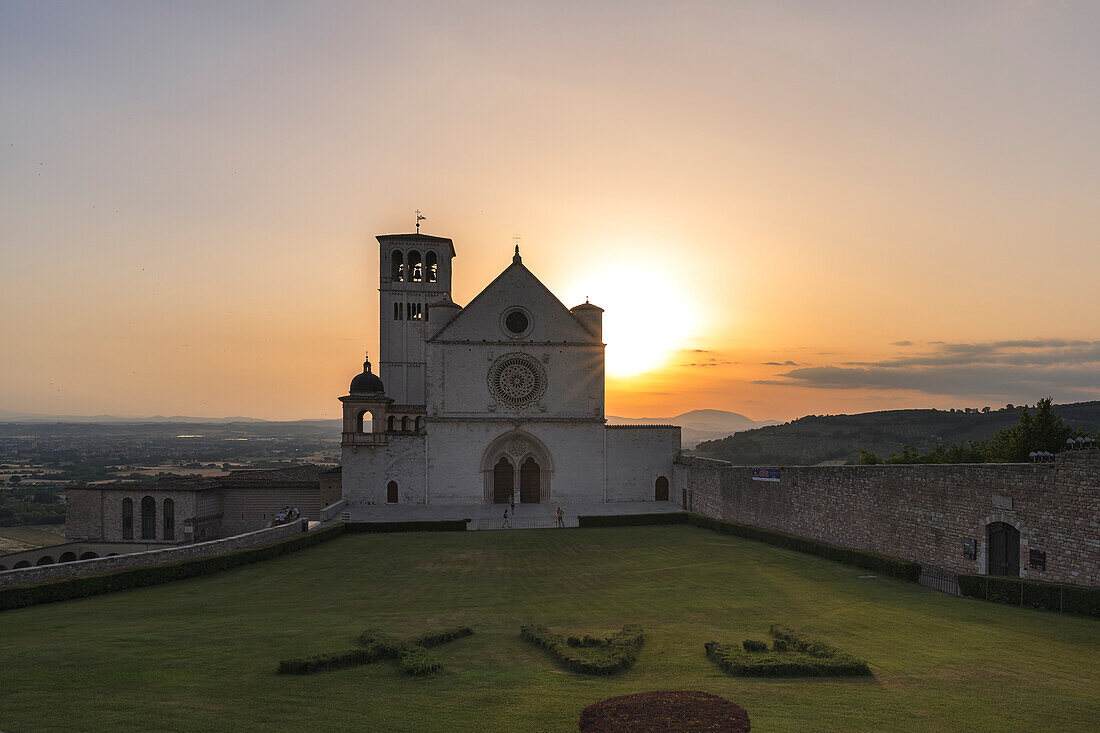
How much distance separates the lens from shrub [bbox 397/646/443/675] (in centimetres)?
1165

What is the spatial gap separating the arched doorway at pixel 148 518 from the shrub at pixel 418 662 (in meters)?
38.9

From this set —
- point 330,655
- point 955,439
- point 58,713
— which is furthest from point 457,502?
point 955,439

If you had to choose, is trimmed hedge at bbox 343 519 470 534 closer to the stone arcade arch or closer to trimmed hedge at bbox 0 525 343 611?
trimmed hedge at bbox 0 525 343 611

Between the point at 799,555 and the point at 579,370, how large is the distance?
903 inches

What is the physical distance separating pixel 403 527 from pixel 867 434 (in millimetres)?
131010

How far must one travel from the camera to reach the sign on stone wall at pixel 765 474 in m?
32.2

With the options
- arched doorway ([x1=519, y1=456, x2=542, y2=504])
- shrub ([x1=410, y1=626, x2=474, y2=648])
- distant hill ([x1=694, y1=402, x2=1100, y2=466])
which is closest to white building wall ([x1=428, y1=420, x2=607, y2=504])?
arched doorway ([x1=519, y1=456, x2=542, y2=504])

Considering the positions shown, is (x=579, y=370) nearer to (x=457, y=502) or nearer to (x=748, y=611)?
(x=457, y=502)

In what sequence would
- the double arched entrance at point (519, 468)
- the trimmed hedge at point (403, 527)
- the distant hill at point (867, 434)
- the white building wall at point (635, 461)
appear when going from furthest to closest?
the distant hill at point (867, 434) < the white building wall at point (635, 461) < the double arched entrance at point (519, 468) < the trimmed hedge at point (403, 527)

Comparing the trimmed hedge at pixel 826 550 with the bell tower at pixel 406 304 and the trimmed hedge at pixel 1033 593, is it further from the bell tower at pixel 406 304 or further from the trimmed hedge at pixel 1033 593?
the bell tower at pixel 406 304

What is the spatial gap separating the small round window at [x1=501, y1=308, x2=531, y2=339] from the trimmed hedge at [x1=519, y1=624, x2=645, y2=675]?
32816 millimetres

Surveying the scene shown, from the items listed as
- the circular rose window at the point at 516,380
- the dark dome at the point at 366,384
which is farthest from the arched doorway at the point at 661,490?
the dark dome at the point at 366,384

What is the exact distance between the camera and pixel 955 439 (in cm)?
12575

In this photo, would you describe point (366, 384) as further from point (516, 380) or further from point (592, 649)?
point (592, 649)
